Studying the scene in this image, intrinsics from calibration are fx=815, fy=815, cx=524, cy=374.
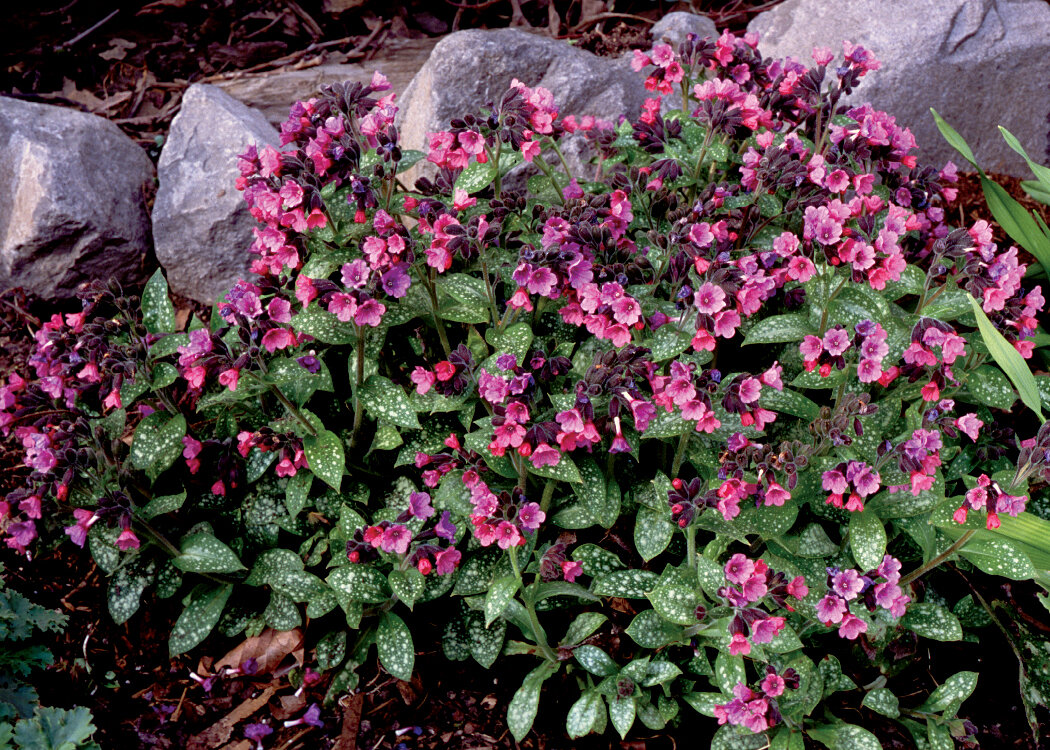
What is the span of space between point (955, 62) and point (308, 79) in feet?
11.3

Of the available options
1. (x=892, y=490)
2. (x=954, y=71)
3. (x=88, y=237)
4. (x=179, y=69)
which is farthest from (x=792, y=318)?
(x=179, y=69)

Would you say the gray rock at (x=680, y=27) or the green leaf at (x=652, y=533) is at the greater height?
the gray rock at (x=680, y=27)

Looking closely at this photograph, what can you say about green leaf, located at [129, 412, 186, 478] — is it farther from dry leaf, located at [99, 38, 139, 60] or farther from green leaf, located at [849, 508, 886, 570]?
dry leaf, located at [99, 38, 139, 60]

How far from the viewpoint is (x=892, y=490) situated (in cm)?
238

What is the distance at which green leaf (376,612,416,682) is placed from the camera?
2602 mm

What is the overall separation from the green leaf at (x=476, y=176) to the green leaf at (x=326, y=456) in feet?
3.12

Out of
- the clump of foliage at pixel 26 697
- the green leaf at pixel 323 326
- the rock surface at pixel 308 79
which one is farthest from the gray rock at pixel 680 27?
the clump of foliage at pixel 26 697

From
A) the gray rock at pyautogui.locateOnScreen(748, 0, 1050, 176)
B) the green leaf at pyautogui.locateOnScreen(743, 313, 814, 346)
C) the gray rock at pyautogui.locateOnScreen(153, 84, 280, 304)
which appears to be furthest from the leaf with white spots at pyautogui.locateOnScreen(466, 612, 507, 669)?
the gray rock at pyautogui.locateOnScreen(748, 0, 1050, 176)

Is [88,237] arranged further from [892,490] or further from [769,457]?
[892,490]

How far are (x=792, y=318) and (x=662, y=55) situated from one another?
112 cm

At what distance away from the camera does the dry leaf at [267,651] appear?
2.95m

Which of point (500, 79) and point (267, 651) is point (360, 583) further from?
point (500, 79)

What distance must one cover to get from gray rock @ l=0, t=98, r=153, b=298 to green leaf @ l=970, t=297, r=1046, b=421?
3.57 m

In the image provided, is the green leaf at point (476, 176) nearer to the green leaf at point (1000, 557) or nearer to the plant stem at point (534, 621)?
the plant stem at point (534, 621)
